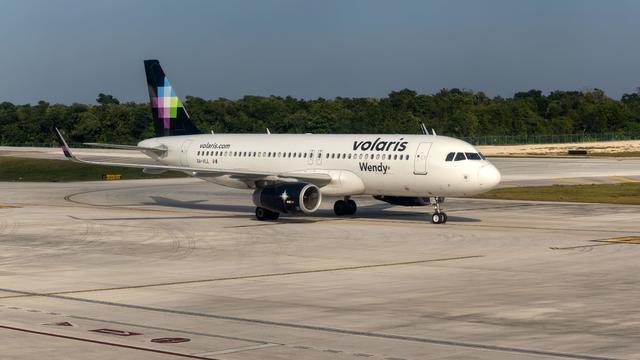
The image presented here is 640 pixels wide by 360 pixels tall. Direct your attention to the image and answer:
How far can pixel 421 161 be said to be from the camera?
155 feet

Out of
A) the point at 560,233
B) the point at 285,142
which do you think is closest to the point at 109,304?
the point at 560,233

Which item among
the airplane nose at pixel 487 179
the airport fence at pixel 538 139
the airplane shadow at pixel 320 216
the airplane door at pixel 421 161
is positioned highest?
the airport fence at pixel 538 139

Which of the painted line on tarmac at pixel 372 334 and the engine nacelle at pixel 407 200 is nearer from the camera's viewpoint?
the painted line on tarmac at pixel 372 334

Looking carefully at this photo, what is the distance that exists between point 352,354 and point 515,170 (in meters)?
79.7

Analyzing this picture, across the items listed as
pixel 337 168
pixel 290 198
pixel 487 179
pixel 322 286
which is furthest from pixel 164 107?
pixel 322 286

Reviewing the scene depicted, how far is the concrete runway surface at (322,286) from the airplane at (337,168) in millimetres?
1328

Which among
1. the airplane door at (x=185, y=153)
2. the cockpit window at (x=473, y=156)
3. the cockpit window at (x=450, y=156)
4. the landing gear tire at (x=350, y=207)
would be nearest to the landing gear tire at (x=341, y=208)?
the landing gear tire at (x=350, y=207)

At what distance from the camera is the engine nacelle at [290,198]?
1876 inches

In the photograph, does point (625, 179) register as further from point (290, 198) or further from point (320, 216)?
point (290, 198)

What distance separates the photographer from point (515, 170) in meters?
96.9

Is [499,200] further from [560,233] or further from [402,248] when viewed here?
[402,248]

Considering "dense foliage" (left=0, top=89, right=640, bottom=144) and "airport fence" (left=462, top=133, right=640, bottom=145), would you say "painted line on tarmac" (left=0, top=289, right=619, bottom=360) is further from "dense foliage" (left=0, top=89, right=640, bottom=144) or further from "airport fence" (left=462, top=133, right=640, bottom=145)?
"airport fence" (left=462, top=133, right=640, bottom=145)

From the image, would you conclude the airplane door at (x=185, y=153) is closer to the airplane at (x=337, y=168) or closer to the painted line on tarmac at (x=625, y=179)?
the airplane at (x=337, y=168)

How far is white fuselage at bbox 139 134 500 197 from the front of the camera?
1828 inches
